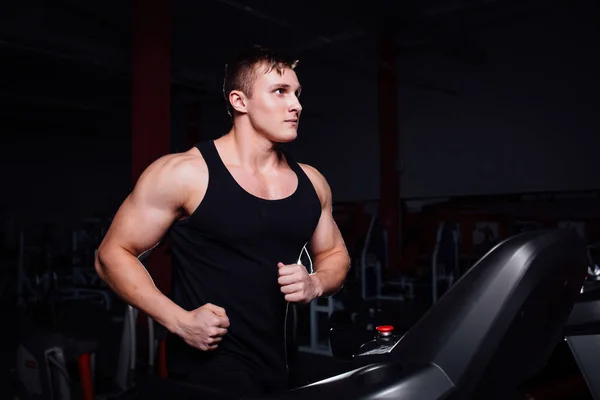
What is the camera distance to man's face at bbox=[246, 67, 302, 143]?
100 cm

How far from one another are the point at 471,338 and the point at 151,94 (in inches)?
136

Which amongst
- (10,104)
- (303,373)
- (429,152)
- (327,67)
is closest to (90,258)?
(10,104)

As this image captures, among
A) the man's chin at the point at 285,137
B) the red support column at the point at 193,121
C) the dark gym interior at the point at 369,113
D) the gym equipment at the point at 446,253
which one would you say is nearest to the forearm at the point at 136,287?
the man's chin at the point at 285,137

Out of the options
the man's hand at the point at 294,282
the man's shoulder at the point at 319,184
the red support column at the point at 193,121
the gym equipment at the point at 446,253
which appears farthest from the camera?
the red support column at the point at 193,121

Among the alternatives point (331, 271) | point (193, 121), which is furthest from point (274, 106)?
point (193, 121)

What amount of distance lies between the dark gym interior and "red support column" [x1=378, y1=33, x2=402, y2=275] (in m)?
0.02

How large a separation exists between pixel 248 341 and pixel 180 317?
8.4 inches

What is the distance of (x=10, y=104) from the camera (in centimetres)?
789

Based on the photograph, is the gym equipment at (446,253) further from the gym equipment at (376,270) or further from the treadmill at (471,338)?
the treadmill at (471,338)

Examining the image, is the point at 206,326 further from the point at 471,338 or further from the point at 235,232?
the point at 471,338

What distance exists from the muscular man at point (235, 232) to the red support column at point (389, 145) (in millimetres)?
5230

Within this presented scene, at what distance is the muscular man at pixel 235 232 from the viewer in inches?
36.1

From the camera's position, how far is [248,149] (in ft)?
3.41

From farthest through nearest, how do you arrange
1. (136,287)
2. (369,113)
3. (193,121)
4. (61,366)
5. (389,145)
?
(193,121) → (369,113) → (389,145) → (61,366) → (136,287)
